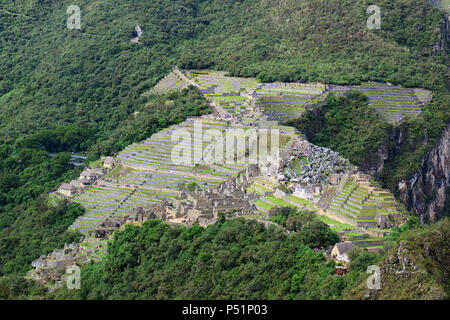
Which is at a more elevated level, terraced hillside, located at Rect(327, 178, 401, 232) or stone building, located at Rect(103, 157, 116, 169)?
terraced hillside, located at Rect(327, 178, 401, 232)

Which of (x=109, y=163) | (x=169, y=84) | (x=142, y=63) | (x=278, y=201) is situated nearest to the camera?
(x=278, y=201)

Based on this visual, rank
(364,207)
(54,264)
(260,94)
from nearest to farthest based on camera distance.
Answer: (364,207) < (54,264) < (260,94)

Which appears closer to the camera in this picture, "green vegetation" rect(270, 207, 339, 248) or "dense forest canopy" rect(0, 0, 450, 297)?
"green vegetation" rect(270, 207, 339, 248)

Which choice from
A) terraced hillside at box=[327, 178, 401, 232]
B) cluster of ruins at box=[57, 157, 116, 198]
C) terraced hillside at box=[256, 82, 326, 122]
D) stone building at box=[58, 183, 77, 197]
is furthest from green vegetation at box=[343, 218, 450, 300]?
terraced hillside at box=[256, 82, 326, 122]

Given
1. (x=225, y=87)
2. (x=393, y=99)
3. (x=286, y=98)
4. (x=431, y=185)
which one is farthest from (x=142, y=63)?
(x=431, y=185)

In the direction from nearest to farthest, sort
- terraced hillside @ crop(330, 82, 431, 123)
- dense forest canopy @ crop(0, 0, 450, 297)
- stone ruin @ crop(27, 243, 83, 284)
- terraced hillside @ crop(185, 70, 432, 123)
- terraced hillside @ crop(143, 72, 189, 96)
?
stone ruin @ crop(27, 243, 83, 284) < dense forest canopy @ crop(0, 0, 450, 297) < terraced hillside @ crop(185, 70, 432, 123) < terraced hillside @ crop(330, 82, 431, 123) < terraced hillside @ crop(143, 72, 189, 96)

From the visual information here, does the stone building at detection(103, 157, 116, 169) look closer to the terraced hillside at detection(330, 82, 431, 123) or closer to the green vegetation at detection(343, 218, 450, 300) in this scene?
the terraced hillside at detection(330, 82, 431, 123)

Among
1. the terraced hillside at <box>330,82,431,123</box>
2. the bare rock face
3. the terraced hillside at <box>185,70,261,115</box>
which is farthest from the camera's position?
the terraced hillside at <box>330,82,431,123</box>

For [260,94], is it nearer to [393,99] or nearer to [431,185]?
[393,99]
